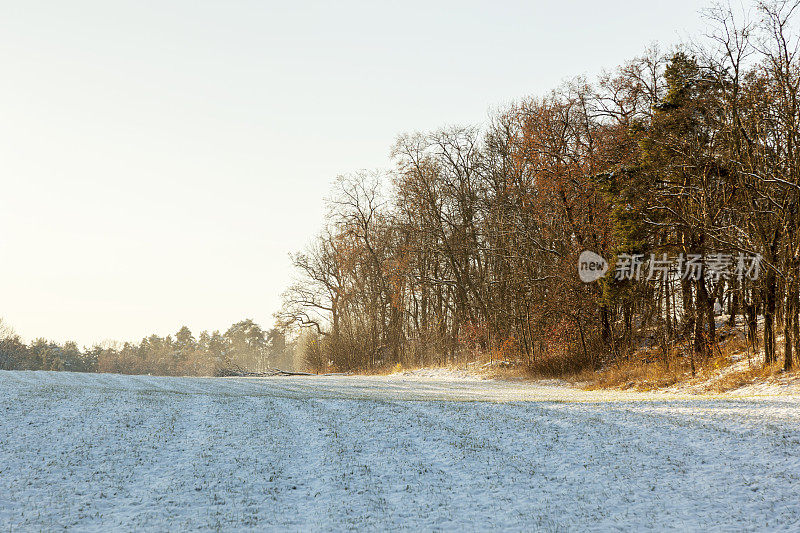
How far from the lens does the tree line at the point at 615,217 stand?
14.6m

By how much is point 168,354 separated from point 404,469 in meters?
86.1

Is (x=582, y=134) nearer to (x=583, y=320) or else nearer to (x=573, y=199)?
(x=573, y=199)

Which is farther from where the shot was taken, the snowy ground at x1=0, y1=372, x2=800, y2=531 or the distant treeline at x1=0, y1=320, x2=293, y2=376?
the distant treeline at x1=0, y1=320, x2=293, y2=376

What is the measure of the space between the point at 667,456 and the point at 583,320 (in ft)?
51.5

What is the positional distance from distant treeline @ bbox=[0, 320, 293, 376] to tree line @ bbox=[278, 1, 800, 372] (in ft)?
52.1

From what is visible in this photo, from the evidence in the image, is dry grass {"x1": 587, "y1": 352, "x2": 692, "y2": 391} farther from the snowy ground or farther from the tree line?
the snowy ground

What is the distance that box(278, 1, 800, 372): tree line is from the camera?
14555mm

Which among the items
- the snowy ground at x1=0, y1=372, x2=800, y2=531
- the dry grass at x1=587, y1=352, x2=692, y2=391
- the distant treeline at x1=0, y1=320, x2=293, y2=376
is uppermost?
the snowy ground at x1=0, y1=372, x2=800, y2=531

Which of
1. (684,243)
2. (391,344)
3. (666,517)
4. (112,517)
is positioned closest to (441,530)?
(666,517)

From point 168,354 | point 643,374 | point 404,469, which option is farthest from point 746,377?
point 168,354

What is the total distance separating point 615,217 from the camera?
18.6 m

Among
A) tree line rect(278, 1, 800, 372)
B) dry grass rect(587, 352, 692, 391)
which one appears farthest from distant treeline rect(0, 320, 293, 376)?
dry grass rect(587, 352, 692, 391)

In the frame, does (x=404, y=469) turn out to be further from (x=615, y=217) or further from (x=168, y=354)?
(x=168, y=354)

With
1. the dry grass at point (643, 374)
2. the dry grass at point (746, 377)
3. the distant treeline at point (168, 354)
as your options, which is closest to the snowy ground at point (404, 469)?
the dry grass at point (746, 377)
